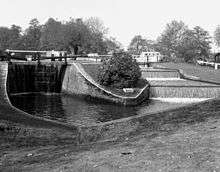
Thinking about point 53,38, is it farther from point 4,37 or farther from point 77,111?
point 77,111

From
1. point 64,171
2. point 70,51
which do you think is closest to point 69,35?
point 70,51

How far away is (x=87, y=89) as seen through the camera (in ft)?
129

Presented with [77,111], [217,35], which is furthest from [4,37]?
[77,111]

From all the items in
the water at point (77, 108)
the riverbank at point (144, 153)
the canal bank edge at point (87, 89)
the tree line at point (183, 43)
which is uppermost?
the tree line at point (183, 43)

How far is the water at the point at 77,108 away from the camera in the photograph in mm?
28516

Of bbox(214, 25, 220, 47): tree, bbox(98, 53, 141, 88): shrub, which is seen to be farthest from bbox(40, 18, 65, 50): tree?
bbox(214, 25, 220, 47): tree

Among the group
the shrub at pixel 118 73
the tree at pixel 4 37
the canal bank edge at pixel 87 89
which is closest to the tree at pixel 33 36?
the tree at pixel 4 37

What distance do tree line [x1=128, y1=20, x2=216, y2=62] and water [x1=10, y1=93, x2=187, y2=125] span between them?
59142mm

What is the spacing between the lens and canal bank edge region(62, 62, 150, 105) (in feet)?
116

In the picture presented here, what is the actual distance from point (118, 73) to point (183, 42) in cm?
6422

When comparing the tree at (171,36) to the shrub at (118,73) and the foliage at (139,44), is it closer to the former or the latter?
the foliage at (139,44)

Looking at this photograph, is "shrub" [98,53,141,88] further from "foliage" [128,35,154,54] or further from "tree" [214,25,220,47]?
"foliage" [128,35,154,54]

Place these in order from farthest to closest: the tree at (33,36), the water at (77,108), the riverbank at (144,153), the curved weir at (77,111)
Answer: the tree at (33,36)
the water at (77,108)
the curved weir at (77,111)
the riverbank at (144,153)

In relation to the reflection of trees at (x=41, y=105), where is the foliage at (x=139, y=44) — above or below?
above
